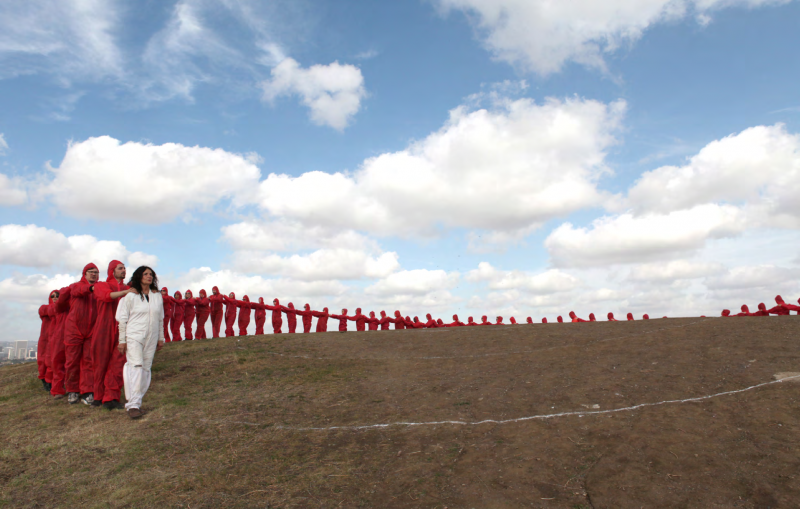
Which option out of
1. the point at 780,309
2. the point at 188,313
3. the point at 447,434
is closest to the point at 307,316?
the point at 188,313

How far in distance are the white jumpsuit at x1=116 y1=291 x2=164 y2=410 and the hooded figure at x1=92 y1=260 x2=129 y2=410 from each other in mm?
592

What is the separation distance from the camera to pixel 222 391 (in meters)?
8.77

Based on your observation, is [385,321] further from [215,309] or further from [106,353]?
[106,353]

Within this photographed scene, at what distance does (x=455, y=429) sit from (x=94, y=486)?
4223mm

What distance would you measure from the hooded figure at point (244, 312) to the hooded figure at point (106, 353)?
25.2 feet

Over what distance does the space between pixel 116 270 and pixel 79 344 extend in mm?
1430

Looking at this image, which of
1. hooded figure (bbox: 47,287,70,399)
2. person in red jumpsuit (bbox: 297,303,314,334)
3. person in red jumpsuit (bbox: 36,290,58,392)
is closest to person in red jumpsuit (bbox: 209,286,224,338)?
person in red jumpsuit (bbox: 297,303,314,334)

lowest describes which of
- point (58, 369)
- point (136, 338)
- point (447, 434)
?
point (447, 434)

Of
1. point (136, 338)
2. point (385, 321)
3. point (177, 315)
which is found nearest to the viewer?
point (136, 338)

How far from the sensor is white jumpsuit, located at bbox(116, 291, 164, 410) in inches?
289

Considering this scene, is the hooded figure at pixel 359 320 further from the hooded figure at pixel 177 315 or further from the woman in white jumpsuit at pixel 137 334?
the woman in white jumpsuit at pixel 137 334

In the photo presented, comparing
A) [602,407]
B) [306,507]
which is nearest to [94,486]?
[306,507]

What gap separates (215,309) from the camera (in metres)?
15.9

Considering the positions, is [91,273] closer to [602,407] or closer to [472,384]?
[472,384]
